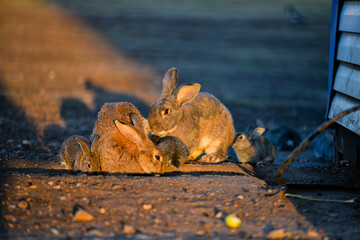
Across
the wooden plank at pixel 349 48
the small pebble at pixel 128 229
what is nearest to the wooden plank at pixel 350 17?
the wooden plank at pixel 349 48

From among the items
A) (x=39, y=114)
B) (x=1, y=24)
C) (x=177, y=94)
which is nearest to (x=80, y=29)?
(x=1, y=24)

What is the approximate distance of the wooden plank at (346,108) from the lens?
19.1 feet

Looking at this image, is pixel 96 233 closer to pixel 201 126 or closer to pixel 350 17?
pixel 201 126

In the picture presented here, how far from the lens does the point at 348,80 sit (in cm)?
621

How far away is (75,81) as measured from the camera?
13430mm

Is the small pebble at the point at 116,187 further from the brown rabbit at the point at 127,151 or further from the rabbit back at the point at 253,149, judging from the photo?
the rabbit back at the point at 253,149

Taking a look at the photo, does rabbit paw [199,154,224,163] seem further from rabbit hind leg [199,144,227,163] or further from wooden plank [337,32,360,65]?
wooden plank [337,32,360,65]

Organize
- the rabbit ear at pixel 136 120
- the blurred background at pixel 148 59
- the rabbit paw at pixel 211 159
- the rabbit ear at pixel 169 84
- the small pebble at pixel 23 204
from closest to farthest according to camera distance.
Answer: the small pebble at pixel 23 204, the rabbit ear at pixel 136 120, the rabbit ear at pixel 169 84, the rabbit paw at pixel 211 159, the blurred background at pixel 148 59

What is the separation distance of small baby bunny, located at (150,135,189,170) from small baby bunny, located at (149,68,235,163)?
0.86 feet

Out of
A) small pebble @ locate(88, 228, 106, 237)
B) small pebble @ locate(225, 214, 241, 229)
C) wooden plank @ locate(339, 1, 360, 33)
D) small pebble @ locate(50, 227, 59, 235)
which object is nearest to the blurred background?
wooden plank @ locate(339, 1, 360, 33)

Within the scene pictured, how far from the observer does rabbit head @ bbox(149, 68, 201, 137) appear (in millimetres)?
5945

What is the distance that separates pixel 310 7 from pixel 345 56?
74.0 ft

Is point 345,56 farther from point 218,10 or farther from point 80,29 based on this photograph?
point 218,10

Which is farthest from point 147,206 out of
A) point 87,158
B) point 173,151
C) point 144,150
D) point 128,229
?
point 173,151
